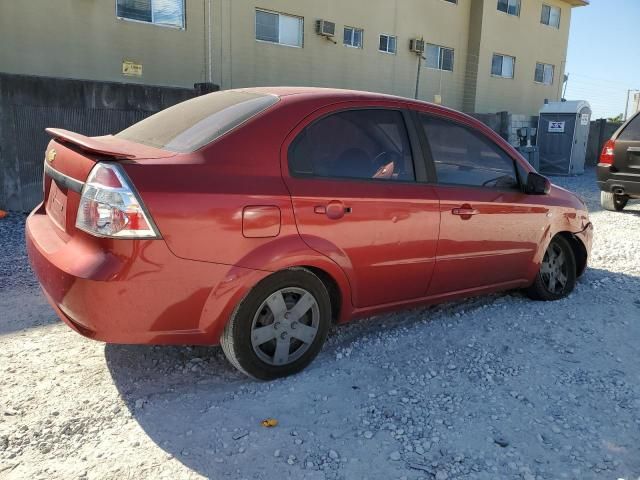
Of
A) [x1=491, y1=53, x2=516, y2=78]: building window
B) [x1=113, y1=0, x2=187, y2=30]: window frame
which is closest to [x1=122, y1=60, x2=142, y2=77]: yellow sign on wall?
[x1=113, y1=0, x2=187, y2=30]: window frame

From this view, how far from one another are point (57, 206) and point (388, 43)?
15168 millimetres

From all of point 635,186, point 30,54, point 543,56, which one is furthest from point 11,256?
point 543,56

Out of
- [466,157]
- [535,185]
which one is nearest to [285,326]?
[466,157]

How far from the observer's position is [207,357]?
11.1 feet

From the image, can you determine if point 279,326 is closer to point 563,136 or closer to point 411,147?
point 411,147

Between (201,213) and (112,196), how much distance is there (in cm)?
42

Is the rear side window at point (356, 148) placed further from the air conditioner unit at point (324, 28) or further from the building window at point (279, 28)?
the air conditioner unit at point (324, 28)

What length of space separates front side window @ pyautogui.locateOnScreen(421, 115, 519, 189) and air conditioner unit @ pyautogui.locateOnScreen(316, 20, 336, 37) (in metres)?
11.5

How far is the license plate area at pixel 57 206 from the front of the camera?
2.85 metres

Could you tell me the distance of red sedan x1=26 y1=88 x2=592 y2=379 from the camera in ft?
8.45

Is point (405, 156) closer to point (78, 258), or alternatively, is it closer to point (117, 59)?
point (78, 258)

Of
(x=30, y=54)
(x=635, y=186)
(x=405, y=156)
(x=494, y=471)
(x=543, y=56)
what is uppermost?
(x=543, y=56)

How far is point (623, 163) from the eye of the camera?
27.9ft

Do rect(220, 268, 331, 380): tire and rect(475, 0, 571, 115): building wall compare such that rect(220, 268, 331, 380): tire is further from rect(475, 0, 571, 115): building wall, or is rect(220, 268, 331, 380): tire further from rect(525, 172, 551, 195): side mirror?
rect(475, 0, 571, 115): building wall
